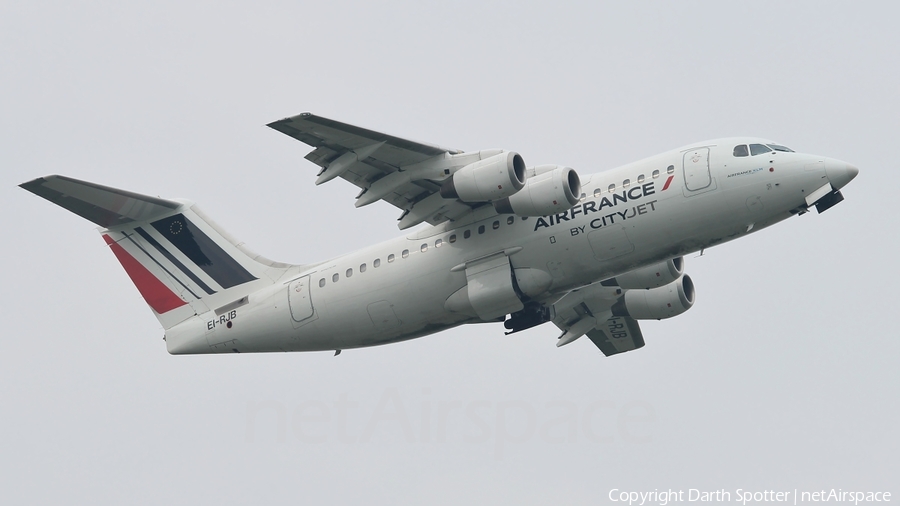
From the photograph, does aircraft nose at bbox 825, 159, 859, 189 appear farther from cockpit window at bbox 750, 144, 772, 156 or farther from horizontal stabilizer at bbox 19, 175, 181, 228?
horizontal stabilizer at bbox 19, 175, 181, 228

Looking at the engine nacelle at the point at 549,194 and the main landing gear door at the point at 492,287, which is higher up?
the engine nacelle at the point at 549,194

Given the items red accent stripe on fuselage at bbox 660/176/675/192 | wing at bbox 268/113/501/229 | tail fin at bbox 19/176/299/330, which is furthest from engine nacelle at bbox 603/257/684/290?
tail fin at bbox 19/176/299/330

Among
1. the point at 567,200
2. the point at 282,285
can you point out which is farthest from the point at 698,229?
the point at 282,285

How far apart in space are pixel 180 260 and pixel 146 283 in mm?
862

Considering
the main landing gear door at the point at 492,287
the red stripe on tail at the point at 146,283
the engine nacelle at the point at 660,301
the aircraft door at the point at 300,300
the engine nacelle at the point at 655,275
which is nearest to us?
the main landing gear door at the point at 492,287

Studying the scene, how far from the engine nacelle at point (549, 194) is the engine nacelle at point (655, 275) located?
335 cm

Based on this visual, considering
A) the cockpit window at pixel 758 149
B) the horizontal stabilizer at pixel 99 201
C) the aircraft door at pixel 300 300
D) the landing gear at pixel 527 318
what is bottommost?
the landing gear at pixel 527 318

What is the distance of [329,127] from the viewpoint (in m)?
17.8

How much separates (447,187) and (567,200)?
193 centimetres

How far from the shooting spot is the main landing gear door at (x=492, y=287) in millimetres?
19094

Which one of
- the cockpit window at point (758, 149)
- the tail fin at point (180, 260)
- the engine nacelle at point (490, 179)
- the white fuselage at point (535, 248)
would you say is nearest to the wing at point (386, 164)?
the engine nacelle at point (490, 179)

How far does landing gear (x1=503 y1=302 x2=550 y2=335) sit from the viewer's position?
2029 cm

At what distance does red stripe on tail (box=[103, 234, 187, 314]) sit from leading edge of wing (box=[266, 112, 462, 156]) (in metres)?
5.80

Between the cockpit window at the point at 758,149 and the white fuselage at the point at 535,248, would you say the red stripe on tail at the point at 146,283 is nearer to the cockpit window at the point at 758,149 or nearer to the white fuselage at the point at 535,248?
the white fuselage at the point at 535,248
